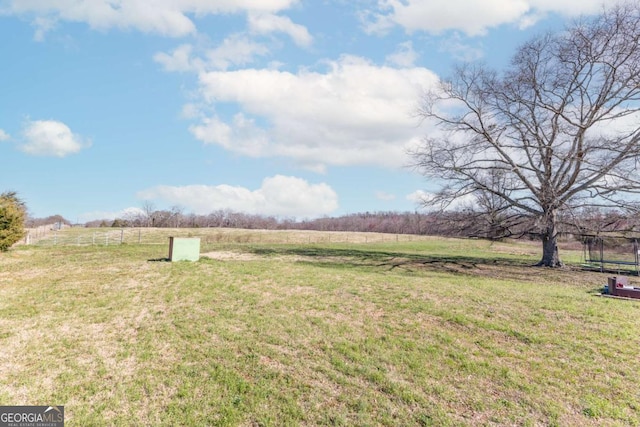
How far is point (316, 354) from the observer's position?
598 cm

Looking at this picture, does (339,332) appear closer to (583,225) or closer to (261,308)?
(261,308)

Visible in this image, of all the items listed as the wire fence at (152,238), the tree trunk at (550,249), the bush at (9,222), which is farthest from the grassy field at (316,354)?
the wire fence at (152,238)

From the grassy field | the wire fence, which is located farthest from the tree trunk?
the wire fence

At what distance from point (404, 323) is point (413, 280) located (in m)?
5.00

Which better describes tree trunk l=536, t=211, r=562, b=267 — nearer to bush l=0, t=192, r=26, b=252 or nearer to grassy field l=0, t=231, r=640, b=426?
grassy field l=0, t=231, r=640, b=426

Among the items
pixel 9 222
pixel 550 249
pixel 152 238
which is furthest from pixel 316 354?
pixel 152 238

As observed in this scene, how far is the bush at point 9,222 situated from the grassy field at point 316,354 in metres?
10.7

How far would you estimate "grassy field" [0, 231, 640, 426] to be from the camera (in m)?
4.50

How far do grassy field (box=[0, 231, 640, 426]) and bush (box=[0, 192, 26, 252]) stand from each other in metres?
10.7

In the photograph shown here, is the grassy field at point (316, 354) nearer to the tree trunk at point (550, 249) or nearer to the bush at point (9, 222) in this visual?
the tree trunk at point (550, 249)

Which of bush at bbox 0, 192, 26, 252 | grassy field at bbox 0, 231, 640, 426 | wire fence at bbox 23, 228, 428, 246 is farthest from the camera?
wire fence at bbox 23, 228, 428, 246

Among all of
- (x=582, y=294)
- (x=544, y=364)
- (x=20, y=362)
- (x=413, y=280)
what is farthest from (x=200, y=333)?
(x=582, y=294)

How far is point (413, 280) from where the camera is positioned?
12.2 m

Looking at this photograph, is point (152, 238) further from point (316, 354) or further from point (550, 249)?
point (550, 249)
